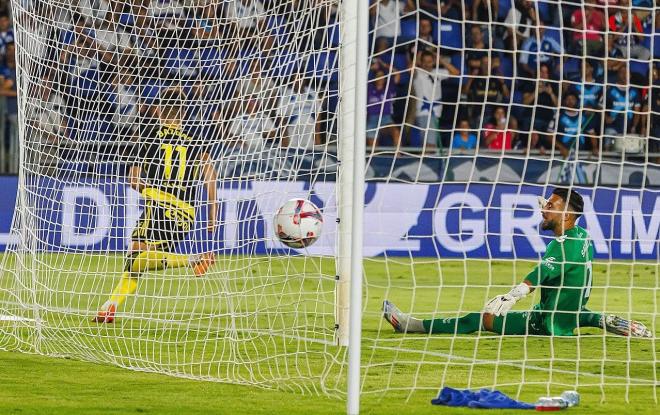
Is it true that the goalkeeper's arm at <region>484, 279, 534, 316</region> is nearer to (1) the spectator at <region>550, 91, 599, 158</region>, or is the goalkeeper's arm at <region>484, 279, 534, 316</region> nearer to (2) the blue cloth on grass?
(2) the blue cloth on grass

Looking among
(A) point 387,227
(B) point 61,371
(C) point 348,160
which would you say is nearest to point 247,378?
(B) point 61,371

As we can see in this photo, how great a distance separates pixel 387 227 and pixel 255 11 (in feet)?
25.4

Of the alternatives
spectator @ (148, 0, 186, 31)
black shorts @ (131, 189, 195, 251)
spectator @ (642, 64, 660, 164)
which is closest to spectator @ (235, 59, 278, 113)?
black shorts @ (131, 189, 195, 251)

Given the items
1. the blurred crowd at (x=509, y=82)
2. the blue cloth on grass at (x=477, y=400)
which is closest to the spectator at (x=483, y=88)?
the blurred crowd at (x=509, y=82)

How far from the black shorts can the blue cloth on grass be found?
134 inches

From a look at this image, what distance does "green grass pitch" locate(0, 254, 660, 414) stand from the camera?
658 cm

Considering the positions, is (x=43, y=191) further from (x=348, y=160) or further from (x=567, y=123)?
(x=567, y=123)

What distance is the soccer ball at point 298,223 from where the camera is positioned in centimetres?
885

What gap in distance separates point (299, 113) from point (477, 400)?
288 centimetres

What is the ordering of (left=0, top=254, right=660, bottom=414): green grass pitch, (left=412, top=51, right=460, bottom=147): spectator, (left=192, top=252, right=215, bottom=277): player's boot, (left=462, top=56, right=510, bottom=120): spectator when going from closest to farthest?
(left=0, top=254, right=660, bottom=414): green grass pitch < (left=192, top=252, right=215, bottom=277): player's boot < (left=462, top=56, right=510, bottom=120): spectator < (left=412, top=51, right=460, bottom=147): spectator

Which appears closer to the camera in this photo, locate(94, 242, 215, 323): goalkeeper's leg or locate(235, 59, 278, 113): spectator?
locate(235, 59, 278, 113): spectator

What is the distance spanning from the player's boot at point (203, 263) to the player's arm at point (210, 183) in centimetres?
24

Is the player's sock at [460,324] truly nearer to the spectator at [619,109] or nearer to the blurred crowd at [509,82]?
the blurred crowd at [509,82]

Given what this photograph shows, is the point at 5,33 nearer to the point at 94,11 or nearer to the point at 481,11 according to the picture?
the point at 481,11
